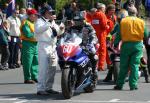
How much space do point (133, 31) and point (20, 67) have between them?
6490 mm

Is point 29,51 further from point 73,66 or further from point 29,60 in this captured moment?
point 73,66

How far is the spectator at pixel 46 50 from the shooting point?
1312 cm

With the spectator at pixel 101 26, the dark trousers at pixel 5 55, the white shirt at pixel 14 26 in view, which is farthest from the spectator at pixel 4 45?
the spectator at pixel 101 26

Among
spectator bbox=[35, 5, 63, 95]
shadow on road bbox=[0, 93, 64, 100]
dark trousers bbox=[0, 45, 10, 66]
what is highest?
spectator bbox=[35, 5, 63, 95]

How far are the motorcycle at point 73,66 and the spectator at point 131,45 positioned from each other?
1.03 metres

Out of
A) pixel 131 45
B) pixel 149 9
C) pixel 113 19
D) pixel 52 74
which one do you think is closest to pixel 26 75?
pixel 52 74

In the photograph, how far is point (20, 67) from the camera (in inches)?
756

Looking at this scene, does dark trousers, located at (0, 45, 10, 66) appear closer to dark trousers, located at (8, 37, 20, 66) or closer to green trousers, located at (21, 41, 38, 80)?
dark trousers, located at (8, 37, 20, 66)

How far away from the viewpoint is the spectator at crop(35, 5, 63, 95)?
1312cm

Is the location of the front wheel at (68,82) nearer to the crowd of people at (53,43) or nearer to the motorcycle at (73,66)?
the motorcycle at (73,66)

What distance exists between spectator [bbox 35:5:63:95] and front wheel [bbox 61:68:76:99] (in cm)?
78

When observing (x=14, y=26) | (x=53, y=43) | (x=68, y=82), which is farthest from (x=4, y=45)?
(x=68, y=82)

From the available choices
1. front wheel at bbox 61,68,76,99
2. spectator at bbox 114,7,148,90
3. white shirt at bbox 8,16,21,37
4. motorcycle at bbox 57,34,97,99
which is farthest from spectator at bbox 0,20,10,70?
front wheel at bbox 61,68,76,99

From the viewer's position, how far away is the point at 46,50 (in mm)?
13133
